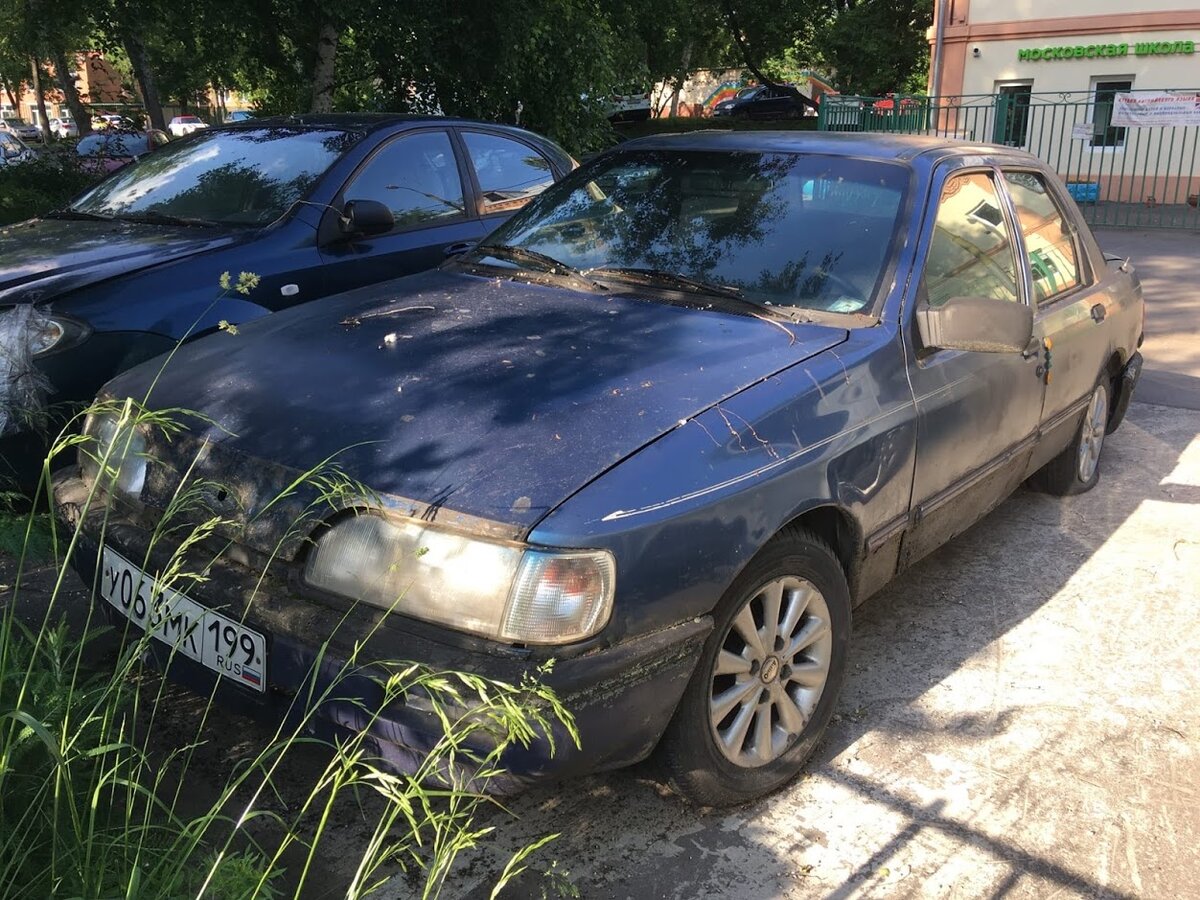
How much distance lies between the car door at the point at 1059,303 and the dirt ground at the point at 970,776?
0.65 meters

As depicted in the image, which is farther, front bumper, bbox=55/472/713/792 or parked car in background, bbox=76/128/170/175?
parked car in background, bbox=76/128/170/175

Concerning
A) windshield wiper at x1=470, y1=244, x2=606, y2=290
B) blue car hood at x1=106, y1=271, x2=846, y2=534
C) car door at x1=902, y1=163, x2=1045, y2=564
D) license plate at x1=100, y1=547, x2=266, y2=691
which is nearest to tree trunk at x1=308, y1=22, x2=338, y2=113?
windshield wiper at x1=470, y1=244, x2=606, y2=290

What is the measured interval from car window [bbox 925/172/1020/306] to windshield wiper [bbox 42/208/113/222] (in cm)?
378

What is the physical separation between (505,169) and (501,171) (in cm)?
4

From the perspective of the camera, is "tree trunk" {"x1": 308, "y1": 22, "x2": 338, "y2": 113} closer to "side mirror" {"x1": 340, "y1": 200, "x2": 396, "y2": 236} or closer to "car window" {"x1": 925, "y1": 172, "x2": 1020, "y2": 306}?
"side mirror" {"x1": 340, "y1": 200, "x2": 396, "y2": 236}

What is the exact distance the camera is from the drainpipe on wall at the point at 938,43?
21.1 meters

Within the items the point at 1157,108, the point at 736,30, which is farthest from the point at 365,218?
the point at 736,30

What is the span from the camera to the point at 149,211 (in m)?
4.92

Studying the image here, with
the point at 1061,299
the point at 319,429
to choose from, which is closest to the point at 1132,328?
the point at 1061,299

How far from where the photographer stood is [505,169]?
19.0ft

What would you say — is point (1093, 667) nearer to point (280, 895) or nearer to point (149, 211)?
point (280, 895)

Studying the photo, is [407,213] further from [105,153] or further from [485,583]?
[105,153]

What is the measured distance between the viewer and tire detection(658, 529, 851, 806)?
2.47 metres

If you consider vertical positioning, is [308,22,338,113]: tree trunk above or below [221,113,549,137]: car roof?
above
